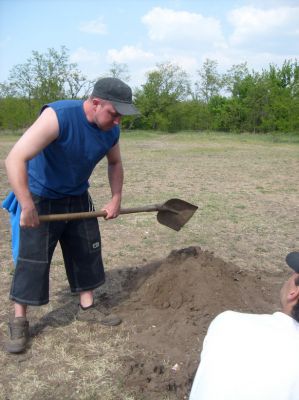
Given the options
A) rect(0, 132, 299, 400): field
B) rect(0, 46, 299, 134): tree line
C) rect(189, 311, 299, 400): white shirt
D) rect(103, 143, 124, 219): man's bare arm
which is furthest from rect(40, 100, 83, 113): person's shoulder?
rect(0, 46, 299, 134): tree line

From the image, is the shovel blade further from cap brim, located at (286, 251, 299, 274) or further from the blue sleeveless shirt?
cap brim, located at (286, 251, 299, 274)

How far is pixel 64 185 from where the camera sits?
3.29 meters

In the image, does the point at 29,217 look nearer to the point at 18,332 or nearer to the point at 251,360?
the point at 18,332

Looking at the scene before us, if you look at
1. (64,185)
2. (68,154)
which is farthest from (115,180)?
(68,154)

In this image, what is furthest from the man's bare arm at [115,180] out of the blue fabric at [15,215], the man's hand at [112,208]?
the blue fabric at [15,215]

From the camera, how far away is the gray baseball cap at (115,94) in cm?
302

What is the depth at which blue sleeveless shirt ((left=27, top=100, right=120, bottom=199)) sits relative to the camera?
307 centimetres

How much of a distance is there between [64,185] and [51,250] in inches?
20.1

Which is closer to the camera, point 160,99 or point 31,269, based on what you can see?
point 31,269

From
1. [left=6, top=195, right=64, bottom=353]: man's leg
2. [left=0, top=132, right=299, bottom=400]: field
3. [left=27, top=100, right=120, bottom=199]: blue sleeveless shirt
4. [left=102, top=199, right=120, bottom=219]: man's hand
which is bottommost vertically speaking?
[left=0, top=132, right=299, bottom=400]: field

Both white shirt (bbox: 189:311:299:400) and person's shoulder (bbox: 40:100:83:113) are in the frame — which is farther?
person's shoulder (bbox: 40:100:83:113)

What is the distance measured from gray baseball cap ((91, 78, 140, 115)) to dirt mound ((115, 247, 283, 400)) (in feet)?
5.44

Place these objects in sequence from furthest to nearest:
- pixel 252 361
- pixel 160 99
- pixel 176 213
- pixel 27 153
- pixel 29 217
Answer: pixel 160 99, pixel 176 213, pixel 29 217, pixel 27 153, pixel 252 361

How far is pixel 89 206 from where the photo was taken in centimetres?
363
